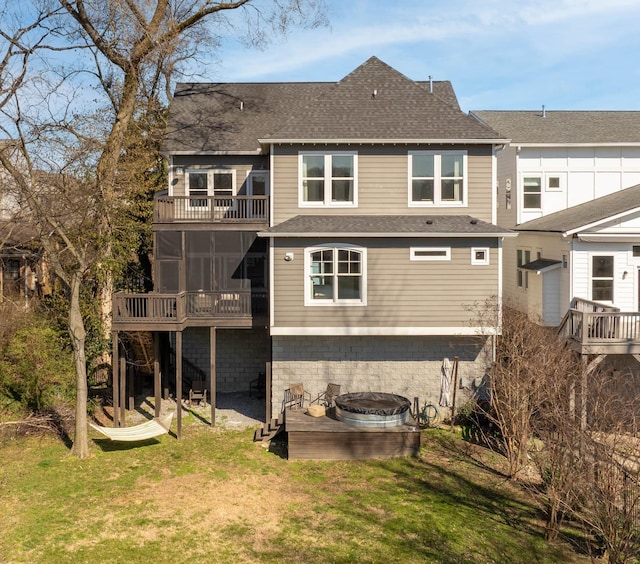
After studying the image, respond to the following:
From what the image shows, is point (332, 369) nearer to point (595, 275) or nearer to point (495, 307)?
point (495, 307)

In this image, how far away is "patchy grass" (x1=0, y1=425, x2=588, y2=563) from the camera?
1105cm

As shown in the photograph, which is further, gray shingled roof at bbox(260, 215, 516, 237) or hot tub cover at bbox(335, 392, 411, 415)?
gray shingled roof at bbox(260, 215, 516, 237)

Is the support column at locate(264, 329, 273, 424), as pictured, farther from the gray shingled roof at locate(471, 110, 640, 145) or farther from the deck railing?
the gray shingled roof at locate(471, 110, 640, 145)

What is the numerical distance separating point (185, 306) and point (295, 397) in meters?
4.20

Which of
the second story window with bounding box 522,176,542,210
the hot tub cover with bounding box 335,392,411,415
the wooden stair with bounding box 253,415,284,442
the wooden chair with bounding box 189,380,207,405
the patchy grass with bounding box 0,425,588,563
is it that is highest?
the second story window with bounding box 522,176,542,210

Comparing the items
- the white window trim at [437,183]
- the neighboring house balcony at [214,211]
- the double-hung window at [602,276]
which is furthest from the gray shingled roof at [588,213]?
the neighboring house balcony at [214,211]

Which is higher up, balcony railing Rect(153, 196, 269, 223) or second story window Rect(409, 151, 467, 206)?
second story window Rect(409, 151, 467, 206)

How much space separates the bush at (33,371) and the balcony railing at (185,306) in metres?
2.51

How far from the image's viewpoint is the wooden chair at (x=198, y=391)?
19969mm

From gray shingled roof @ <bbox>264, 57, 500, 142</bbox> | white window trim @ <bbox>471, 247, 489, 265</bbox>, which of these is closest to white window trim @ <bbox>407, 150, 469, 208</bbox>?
gray shingled roof @ <bbox>264, 57, 500, 142</bbox>

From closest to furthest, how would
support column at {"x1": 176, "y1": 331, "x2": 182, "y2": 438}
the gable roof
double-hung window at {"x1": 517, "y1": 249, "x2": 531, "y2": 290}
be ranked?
support column at {"x1": 176, "y1": 331, "x2": 182, "y2": 438}
the gable roof
double-hung window at {"x1": 517, "y1": 249, "x2": 531, "y2": 290}

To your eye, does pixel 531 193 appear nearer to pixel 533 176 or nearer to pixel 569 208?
pixel 533 176

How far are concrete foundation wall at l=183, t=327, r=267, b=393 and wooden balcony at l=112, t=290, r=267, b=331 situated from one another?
290 cm

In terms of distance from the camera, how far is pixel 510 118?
86.1ft
